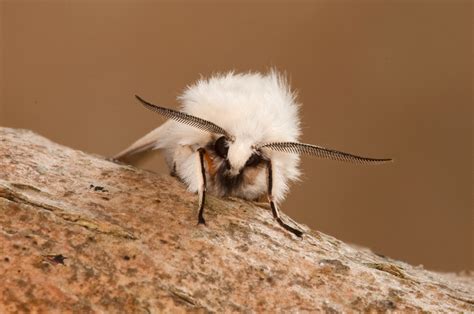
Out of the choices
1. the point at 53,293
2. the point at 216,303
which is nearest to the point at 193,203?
the point at 216,303

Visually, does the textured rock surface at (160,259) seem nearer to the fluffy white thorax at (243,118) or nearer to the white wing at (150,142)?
the fluffy white thorax at (243,118)

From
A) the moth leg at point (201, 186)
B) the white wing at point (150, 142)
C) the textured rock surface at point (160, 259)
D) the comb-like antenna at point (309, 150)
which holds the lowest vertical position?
the textured rock surface at point (160, 259)

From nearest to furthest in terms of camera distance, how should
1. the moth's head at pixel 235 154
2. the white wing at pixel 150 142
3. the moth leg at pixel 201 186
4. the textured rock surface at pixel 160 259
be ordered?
the textured rock surface at pixel 160 259, the moth leg at pixel 201 186, the moth's head at pixel 235 154, the white wing at pixel 150 142

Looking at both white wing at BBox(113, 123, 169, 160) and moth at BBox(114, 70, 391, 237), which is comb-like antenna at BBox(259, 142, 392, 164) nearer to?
moth at BBox(114, 70, 391, 237)

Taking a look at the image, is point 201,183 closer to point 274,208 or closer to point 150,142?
point 274,208

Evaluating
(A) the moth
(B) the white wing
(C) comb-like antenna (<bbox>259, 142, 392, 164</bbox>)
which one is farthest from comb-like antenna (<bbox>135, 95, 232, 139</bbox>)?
(B) the white wing

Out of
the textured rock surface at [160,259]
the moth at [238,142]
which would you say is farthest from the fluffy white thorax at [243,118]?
the textured rock surface at [160,259]

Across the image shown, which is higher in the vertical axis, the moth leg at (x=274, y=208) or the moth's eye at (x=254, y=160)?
the moth's eye at (x=254, y=160)
